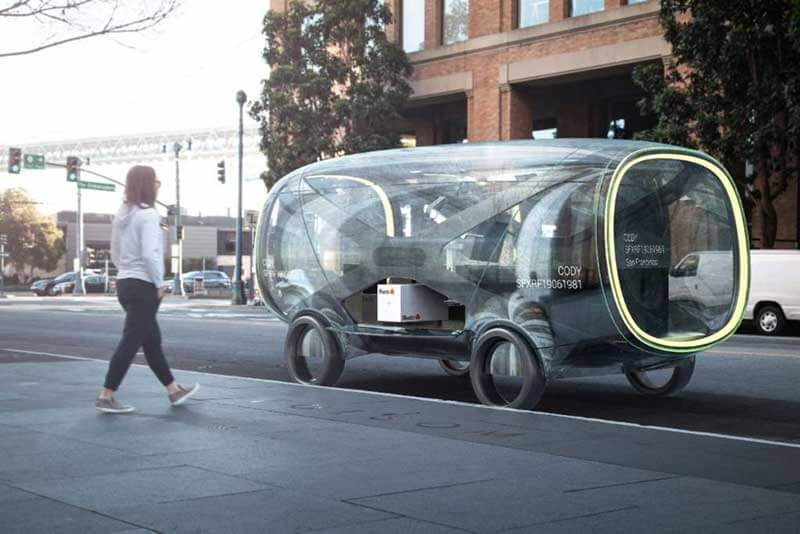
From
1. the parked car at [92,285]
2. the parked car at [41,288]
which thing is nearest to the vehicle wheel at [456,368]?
the parked car at [41,288]

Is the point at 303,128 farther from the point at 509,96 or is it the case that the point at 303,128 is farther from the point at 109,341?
the point at 109,341

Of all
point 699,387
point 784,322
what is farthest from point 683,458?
point 784,322

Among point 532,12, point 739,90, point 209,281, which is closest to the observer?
point 739,90

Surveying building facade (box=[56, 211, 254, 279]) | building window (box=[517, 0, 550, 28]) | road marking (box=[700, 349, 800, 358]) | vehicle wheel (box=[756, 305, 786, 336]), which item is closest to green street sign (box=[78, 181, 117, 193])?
building window (box=[517, 0, 550, 28])

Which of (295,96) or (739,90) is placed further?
(295,96)

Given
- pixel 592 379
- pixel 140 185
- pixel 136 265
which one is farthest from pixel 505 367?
pixel 140 185

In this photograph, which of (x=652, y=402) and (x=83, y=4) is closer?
(x=652, y=402)

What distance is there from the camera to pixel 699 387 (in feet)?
40.9

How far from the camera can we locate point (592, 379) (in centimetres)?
1341

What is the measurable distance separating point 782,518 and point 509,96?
101 feet

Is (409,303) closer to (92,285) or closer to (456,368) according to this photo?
(456,368)

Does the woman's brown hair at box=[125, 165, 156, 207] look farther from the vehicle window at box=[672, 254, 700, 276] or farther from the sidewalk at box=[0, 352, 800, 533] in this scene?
the vehicle window at box=[672, 254, 700, 276]

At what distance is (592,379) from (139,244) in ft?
20.4

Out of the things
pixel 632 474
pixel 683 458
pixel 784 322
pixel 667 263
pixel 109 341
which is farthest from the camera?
pixel 784 322
